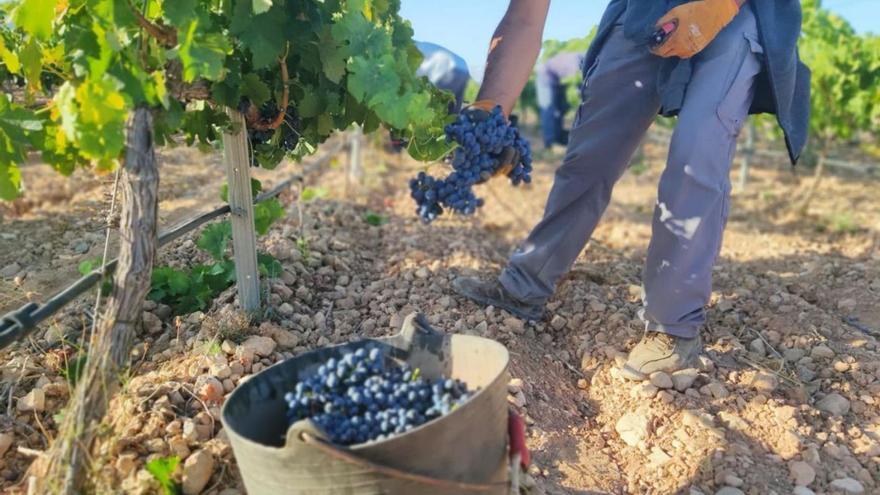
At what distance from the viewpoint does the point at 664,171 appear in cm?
260

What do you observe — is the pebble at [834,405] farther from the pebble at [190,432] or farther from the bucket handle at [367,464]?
the pebble at [190,432]

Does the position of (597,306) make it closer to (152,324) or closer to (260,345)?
(260,345)

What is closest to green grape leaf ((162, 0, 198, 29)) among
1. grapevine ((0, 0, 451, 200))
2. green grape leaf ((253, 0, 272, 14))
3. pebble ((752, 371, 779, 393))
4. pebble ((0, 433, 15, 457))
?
grapevine ((0, 0, 451, 200))

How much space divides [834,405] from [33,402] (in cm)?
258

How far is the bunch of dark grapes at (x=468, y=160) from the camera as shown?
7.22ft

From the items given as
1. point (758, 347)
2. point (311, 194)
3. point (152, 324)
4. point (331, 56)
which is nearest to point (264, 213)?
point (152, 324)

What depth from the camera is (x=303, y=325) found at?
2.73 metres

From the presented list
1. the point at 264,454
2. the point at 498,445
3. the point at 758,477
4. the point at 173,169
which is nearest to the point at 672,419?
the point at 758,477

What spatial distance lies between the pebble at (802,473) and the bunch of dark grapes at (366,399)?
3.69ft

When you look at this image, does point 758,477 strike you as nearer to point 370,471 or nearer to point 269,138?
point 370,471

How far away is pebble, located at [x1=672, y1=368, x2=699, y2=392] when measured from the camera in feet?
8.51

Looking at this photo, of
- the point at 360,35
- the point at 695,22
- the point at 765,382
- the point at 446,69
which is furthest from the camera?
the point at 446,69

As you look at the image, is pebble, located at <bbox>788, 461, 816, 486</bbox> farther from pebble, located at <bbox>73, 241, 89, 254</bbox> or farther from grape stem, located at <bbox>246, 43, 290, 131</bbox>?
pebble, located at <bbox>73, 241, 89, 254</bbox>

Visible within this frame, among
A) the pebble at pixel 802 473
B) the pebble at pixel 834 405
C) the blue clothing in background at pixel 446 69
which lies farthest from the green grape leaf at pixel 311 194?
the pebble at pixel 802 473
